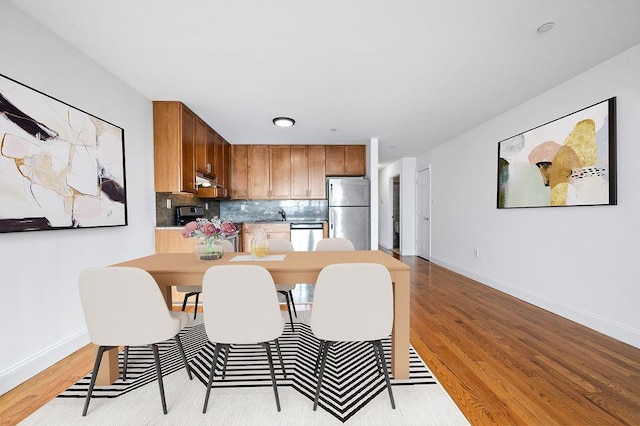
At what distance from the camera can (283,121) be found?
158 inches

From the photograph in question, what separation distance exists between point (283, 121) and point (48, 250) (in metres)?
2.83

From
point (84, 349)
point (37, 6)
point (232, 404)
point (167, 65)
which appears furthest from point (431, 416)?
point (37, 6)

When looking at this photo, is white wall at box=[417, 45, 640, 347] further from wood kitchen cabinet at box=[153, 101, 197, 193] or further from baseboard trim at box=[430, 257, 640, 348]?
wood kitchen cabinet at box=[153, 101, 197, 193]

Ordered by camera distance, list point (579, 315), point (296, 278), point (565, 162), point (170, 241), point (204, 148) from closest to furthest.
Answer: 1. point (296, 278)
2. point (579, 315)
3. point (565, 162)
4. point (170, 241)
5. point (204, 148)

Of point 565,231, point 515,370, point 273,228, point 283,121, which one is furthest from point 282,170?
point 515,370

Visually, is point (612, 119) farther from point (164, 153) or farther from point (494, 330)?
point (164, 153)

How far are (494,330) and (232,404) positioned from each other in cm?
236

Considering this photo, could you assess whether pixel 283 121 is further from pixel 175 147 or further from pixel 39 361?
pixel 39 361

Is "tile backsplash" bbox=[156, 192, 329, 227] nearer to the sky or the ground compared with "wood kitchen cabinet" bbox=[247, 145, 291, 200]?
nearer to the ground

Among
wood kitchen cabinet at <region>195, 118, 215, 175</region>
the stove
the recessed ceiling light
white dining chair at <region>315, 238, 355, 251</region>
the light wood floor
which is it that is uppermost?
the recessed ceiling light

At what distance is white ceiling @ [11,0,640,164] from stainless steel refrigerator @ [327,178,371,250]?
1767 mm

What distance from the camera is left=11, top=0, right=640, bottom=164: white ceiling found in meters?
1.90

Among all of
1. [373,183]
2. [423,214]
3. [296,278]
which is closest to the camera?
[296,278]

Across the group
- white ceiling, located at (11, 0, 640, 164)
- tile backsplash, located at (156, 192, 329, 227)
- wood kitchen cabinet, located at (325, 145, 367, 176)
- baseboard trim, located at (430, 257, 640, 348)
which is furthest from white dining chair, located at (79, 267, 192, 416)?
wood kitchen cabinet, located at (325, 145, 367, 176)
